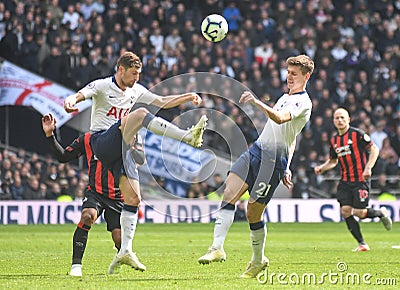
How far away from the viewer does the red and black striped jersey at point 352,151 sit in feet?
50.0

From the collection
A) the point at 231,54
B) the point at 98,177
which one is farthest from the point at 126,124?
the point at 231,54

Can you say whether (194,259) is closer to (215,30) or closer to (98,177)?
(98,177)

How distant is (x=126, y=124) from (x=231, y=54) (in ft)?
55.2

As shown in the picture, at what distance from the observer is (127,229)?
973 centimetres

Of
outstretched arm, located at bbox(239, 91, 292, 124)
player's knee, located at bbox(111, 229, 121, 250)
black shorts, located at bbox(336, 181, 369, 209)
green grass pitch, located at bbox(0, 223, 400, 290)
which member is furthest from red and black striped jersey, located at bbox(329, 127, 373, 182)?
outstretched arm, located at bbox(239, 91, 292, 124)

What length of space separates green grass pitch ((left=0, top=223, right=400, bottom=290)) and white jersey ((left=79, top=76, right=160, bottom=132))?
1729 millimetres

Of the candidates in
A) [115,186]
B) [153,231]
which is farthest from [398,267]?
[153,231]

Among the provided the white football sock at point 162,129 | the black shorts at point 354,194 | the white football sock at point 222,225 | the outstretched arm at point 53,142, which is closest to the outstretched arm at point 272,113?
the white football sock at point 162,129

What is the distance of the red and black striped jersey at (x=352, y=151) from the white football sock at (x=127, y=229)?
249 inches

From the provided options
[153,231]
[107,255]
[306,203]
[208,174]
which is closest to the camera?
[107,255]

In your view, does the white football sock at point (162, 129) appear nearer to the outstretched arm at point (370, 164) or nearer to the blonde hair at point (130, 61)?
the blonde hair at point (130, 61)

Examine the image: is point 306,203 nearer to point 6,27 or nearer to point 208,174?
point 208,174

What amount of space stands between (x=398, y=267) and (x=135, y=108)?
3.82 meters

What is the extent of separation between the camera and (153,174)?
23125 mm
